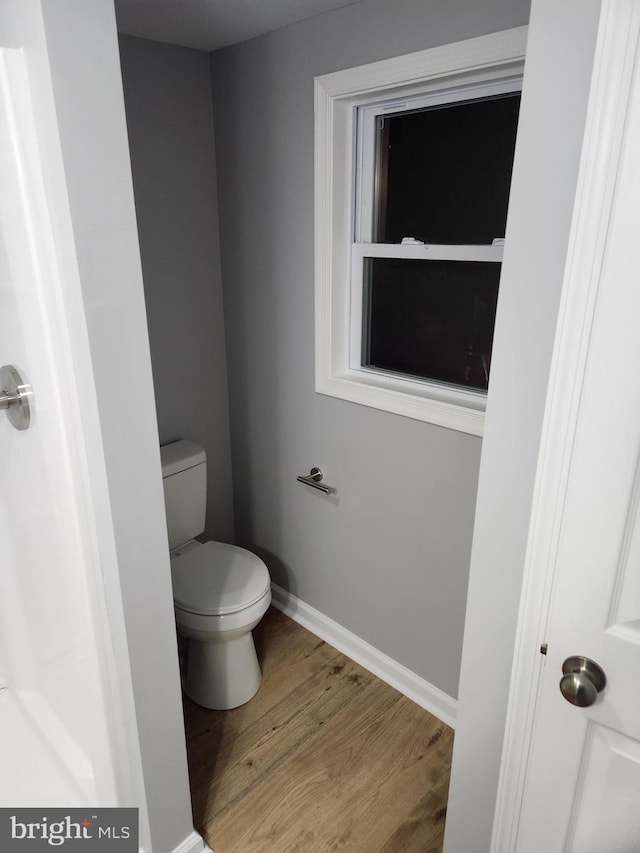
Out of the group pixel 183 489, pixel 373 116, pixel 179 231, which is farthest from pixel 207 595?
pixel 373 116

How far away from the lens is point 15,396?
4.28 ft

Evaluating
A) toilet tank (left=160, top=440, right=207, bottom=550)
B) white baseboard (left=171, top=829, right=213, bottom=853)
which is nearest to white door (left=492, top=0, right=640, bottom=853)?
white baseboard (left=171, top=829, right=213, bottom=853)

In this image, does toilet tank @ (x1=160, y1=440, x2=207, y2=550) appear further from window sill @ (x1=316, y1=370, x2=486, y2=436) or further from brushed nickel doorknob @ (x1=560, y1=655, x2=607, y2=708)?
brushed nickel doorknob @ (x1=560, y1=655, x2=607, y2=708)

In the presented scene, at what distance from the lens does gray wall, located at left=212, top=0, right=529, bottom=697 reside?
6.02 feet

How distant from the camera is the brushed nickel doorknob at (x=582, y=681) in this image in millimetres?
914

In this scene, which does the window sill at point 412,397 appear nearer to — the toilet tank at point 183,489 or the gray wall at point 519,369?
the toilet tank at point 183,489

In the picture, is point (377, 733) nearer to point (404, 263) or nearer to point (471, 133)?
point (404, 263)

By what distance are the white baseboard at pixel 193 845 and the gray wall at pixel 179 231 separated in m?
1.31

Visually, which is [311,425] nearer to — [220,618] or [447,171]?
[220,618]

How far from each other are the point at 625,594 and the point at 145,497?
2.92 feet

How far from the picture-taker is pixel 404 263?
6.35ft

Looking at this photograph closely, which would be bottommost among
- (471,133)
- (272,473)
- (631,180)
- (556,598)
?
(272,473)

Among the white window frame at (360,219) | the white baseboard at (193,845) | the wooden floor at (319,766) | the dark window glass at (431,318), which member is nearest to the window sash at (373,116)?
the white window frame at (360,219)

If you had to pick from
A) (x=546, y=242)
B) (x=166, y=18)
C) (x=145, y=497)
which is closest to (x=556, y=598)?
(x=546, y=242)
